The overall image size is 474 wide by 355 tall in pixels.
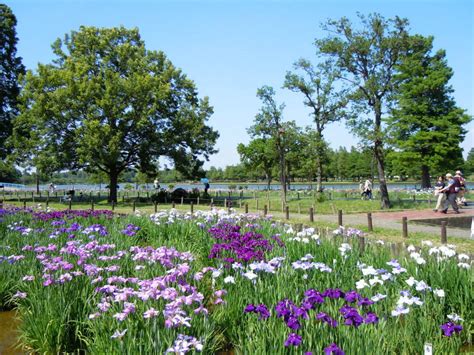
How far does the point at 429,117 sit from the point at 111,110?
33001mm

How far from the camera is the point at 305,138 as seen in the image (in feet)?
97.9

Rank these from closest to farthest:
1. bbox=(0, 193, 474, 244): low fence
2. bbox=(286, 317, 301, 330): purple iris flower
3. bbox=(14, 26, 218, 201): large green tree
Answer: bbox=(286, 317, 301, 330): purple iris flower → bbox=(0, 193, 474, 244): low fence → bbox=(14, 26, 218, 201): large green tree

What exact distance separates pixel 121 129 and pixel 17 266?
2629cm

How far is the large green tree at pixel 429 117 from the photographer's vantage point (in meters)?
40.4

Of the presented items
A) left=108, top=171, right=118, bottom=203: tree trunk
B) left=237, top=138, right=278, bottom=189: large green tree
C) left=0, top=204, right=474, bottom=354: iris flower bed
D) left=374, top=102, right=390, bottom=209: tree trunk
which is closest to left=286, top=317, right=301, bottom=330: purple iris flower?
left=0, top=204, right=474, bottom=354: iris flower bed

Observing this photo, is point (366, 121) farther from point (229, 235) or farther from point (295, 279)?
point (295, 279)

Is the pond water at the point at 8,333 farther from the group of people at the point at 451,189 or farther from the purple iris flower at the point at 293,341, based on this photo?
the group of people at the point at 451,189

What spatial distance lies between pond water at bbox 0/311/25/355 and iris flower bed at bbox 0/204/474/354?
0.61 ft

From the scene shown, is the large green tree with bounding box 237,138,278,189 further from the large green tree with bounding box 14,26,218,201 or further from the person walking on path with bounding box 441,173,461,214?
the person walking on path with bounding box 441,173,461,214

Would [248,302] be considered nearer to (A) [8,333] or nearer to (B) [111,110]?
(A) [8,333]

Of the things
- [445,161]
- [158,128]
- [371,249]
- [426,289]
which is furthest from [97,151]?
[445,161]

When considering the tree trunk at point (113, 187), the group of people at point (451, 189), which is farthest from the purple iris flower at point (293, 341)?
the tree trunk at point (113, 187)

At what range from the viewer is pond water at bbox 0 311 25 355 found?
4762mm

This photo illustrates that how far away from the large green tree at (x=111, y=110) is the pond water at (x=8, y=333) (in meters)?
23.7
